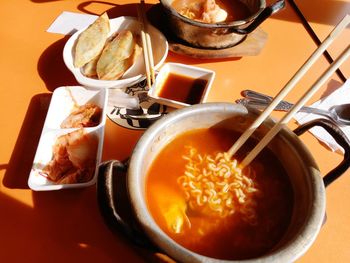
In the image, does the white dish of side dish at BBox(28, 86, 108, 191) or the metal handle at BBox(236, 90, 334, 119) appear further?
the metal handle at BBox(236, 90, 334, 119)

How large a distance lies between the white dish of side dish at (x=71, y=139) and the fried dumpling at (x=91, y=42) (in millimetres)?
178

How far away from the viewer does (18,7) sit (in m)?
1.89

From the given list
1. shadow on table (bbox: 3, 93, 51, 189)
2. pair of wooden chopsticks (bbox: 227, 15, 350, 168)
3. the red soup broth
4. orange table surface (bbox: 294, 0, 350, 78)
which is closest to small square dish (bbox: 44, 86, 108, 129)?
shadow on table (bbox: 3, 93, 51, 189)

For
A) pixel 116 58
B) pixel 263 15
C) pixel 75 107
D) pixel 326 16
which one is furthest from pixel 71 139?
pixel 326 16

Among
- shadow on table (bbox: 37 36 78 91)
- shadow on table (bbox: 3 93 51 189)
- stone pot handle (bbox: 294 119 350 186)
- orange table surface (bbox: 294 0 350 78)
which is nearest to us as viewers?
stone pot handle (bbox: 294 119 350 186)

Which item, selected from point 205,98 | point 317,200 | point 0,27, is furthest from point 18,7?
point 317,200

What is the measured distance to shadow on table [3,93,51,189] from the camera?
1152 mm

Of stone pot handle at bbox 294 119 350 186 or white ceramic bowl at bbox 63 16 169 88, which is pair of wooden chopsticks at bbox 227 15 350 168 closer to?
stone pot handle at bbox 294 119 350 186

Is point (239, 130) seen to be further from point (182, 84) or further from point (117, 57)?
point (117, 57)

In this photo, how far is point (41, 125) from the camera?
1.32m

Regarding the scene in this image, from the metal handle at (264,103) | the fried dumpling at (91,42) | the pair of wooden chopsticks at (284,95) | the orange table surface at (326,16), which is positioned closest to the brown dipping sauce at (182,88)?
the metal handle at (264,103)

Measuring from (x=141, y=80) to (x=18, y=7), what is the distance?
108 centimetres

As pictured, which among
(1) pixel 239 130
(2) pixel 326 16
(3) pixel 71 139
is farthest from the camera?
(2) pixel 326 16

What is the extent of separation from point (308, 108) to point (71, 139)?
40.3 inches
